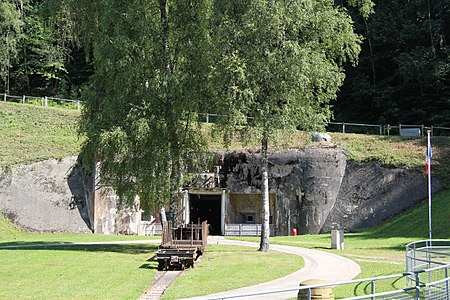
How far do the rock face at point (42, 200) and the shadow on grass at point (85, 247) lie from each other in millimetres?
7011

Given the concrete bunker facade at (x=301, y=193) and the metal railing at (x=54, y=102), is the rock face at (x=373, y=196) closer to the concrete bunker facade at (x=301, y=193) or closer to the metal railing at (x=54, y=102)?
the concrete bunker facade at (x=301, y=193)

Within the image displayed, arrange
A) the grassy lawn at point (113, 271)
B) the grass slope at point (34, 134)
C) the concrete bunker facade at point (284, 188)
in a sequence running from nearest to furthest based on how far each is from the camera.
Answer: the grassy lawn at point (113, 271)
the concrete bunker facade at point (284, 188)
the grass slope at point (34, 134)

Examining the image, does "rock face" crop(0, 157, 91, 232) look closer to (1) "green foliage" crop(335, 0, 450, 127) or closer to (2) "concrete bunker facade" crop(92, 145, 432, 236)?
(2) "concrete bunker facade" crop(92, 145, 432, 236)

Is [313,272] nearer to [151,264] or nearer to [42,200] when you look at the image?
[151,264]

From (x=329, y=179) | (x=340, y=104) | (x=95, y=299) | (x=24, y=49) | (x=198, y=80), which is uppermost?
(x=24, y=49)

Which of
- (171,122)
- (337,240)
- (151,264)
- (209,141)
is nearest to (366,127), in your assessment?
(209,141)

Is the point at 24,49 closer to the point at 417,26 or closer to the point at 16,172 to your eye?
the point at 16,172

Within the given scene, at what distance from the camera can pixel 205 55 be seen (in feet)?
94.6

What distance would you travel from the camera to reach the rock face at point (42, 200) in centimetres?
4119

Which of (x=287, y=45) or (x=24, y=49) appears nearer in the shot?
(x=287, y=45)

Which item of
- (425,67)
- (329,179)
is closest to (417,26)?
(425,67)

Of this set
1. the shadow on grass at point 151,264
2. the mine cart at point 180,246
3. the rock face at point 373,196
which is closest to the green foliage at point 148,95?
the mine cart at point 180,246

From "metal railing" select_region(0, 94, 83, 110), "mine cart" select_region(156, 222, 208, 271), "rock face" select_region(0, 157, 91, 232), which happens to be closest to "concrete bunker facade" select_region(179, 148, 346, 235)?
"rock face" select_region(0, 157, 91, 232)

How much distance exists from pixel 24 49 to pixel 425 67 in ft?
142
